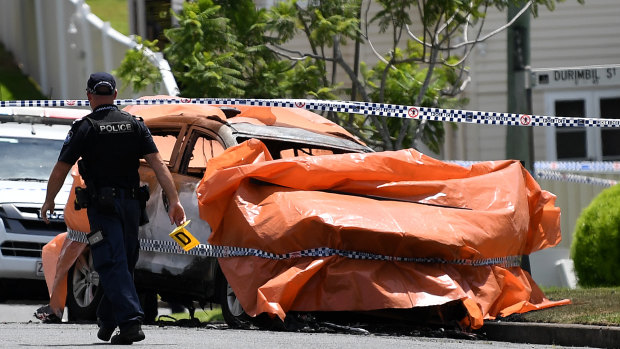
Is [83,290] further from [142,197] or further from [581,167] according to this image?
[581,167]

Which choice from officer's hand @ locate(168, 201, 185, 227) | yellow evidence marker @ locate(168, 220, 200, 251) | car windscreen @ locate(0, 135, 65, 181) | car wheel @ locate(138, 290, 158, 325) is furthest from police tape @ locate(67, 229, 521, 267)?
car windscreen @ locate(0, 135, 65, 181)

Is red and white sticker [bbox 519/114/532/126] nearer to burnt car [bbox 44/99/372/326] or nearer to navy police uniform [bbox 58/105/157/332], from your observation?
burnt car [bbox 44/99/372/326]

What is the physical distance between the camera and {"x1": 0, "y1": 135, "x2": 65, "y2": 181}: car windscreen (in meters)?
14.2

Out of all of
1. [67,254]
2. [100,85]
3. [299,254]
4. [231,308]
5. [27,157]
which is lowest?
[231,308]

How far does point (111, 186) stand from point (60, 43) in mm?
24095

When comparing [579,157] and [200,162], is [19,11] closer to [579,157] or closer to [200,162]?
[579,157]

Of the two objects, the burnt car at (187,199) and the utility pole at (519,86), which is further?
the utility pole at (519,86)

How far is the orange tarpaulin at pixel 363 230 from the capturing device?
9.48m

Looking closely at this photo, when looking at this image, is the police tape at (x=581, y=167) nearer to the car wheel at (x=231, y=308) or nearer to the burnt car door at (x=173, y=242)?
the burnt car door at (x=173, y=242)

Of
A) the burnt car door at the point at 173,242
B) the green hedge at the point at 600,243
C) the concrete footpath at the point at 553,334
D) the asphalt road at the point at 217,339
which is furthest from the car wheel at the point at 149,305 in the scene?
the green hedge at the point at 600,243

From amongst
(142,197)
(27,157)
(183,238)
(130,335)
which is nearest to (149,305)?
(183,238)

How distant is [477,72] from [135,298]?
15942mm

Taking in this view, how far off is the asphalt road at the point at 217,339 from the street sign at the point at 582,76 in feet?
14.7

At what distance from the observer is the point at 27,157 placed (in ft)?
47.9
